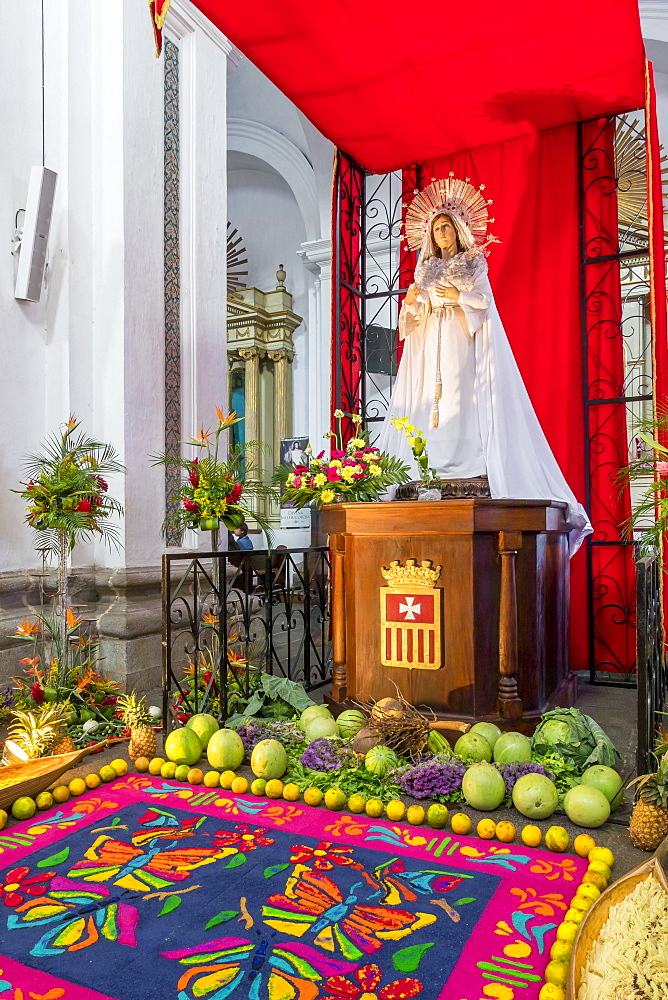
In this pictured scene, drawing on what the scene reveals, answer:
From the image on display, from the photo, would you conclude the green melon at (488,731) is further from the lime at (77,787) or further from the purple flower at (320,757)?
the lime at (77,787)

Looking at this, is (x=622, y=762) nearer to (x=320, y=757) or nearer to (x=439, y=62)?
(x=320, y=757)

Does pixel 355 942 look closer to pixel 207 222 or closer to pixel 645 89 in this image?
pixel 645 89

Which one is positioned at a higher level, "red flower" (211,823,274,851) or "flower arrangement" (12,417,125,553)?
"flower arrangement" (12,417,125,553)

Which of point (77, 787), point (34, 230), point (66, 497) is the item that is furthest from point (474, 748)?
point (34, 230)

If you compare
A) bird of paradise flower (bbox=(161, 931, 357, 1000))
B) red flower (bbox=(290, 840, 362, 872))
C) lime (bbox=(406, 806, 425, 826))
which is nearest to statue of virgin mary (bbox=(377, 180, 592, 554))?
lime (bbox=(406, 806, 425, 826))

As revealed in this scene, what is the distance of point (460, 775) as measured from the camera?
310cm

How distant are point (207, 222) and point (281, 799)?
4826 millimetres

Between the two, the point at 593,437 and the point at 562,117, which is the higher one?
the point at 562,117

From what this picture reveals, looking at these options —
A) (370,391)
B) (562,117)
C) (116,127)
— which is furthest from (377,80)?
(370,391)

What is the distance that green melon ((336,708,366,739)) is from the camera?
11.7ft

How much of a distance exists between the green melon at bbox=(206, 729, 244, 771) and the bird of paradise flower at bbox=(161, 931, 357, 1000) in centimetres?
131

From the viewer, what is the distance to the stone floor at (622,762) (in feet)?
8.71

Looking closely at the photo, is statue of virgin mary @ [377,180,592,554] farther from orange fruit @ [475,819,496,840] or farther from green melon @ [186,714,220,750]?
orange fruit @ [475,819,496,840]

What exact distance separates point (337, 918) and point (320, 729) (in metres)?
1.41
